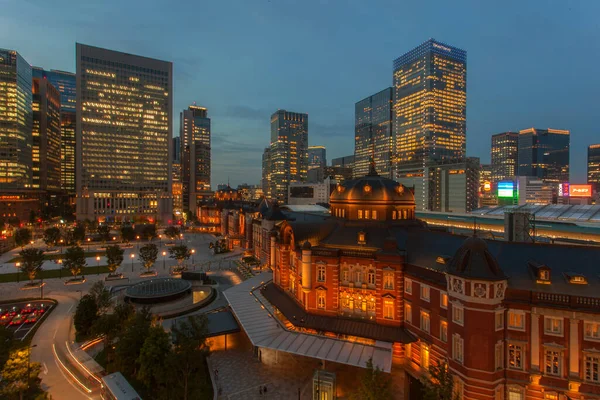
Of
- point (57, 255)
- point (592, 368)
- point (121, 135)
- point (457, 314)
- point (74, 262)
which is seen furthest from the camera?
point (121, 135)

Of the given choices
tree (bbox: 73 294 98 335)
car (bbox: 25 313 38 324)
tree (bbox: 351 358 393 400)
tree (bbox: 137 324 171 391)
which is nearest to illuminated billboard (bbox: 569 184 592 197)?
tree (bbox: 351 358 393 400)

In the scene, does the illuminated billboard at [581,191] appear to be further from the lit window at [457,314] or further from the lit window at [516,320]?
the lit window at [457,314]

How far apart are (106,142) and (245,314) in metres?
178

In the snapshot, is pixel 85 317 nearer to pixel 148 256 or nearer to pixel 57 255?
pixel 148 256

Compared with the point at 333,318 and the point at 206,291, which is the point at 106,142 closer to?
the point at 206,291

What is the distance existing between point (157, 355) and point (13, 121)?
202 metres

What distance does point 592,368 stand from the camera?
27.8 meters

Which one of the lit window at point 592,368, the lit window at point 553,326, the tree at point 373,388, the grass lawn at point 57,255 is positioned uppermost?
the lit window at point 553,326

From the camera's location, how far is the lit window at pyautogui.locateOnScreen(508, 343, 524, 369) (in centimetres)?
3023

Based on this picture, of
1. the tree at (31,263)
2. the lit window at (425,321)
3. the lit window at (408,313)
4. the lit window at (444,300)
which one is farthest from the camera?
the tree at (31,263)

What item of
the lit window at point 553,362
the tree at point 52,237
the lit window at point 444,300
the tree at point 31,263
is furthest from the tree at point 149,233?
the lit window at point 553,362

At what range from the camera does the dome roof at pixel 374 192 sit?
5197 cm

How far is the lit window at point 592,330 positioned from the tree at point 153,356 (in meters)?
37.9

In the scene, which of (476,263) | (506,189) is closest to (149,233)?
(476,263)
